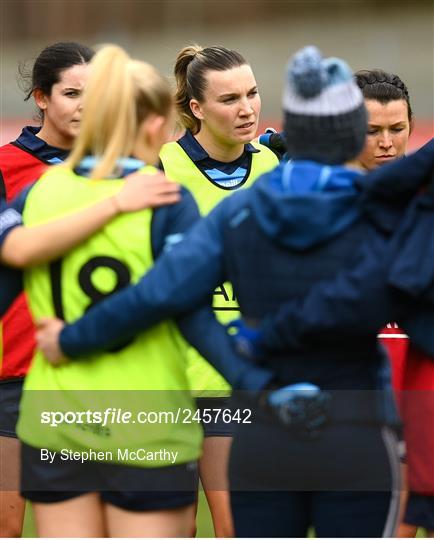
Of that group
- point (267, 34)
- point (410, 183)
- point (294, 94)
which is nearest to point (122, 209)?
point (294, 94)

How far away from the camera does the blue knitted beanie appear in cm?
239

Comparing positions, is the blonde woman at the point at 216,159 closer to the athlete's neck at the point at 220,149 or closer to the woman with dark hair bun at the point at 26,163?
the athlete's neck at the point at 220,149

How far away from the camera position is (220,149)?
4145mm

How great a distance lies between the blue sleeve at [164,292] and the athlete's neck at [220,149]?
1.65 m

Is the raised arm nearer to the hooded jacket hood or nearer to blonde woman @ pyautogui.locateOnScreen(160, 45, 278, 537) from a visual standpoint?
the hooded jacket hood

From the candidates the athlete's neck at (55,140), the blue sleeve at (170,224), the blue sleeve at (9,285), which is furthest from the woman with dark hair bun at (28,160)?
the blue sleeve at (170,224)

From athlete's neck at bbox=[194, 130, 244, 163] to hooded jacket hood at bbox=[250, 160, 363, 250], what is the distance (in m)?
1.72

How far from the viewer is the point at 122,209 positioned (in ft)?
8.16

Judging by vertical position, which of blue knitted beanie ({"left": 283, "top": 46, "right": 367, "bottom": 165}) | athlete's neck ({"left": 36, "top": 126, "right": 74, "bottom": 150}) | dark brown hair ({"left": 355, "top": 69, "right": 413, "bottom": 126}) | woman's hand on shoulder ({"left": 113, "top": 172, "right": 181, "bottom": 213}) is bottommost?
athlete's neck ({"left": 36, "top": 126, "right": 74, "bottom": 150})

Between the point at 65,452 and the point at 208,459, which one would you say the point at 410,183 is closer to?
the point at 65,452

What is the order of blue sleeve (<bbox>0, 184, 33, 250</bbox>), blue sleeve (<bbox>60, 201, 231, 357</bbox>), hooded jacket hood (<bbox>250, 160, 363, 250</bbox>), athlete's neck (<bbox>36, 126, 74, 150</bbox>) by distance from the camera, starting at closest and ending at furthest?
hooded jacket hood (<bbox>250, 160, 363, 250</bbox>) < blue sleeve (<bbox>60, 201, 231, 357</bbox>) < blue sleeve (<bbox>0, 184, 33, 250</bbox>) < athlete's neck (<bbox>36, 126, 74, 150</bbox>)

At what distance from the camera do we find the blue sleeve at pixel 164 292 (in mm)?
2455

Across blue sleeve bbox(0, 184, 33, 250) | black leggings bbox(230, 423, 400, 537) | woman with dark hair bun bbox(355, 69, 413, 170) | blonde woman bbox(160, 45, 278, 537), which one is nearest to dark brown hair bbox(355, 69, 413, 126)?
woman with dark hair bun bbox(355, 69, 413, 170)

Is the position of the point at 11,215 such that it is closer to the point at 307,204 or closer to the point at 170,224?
the point at 170,224
